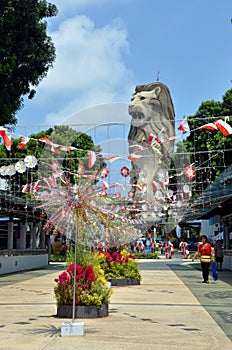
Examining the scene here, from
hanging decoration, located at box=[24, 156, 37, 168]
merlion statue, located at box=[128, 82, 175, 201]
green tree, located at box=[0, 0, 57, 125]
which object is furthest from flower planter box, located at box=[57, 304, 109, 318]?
green tree, located at box=[0, 0, 57, 125]

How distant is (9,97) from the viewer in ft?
60.8

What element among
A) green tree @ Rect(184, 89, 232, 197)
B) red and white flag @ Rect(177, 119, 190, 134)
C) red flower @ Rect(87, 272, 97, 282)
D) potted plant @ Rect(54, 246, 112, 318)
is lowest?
potted plant @ Rect(54, 246, 112, 318)

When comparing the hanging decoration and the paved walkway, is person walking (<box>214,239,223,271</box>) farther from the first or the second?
the hanging decoration

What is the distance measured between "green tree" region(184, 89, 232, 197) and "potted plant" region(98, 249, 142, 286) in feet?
41.5

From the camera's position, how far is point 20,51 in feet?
63.2

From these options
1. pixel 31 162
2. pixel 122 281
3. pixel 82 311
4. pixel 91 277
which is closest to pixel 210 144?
pixel 122 281

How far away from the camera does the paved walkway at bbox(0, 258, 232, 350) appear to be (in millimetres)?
6301

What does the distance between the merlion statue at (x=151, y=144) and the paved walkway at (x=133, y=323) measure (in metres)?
3.96

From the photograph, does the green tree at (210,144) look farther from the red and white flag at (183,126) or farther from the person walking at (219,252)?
the red and white flag at (183,126)

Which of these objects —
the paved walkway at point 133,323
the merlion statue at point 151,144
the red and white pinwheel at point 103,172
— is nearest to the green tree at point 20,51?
the merlion statue at point 151,144

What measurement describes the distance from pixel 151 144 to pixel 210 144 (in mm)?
17559

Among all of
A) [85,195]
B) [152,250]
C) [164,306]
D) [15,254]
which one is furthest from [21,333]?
[152,250]

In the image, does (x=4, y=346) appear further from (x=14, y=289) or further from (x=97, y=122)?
(x=14, y=289)

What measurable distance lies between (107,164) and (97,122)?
4117mm
